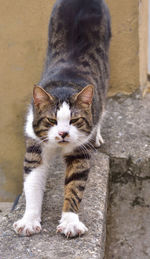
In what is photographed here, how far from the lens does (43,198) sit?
8.66ft

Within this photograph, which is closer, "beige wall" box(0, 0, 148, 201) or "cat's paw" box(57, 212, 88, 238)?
"cat's paw" box(57, 212, 88, 238)

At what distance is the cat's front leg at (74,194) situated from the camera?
2191 millimetres

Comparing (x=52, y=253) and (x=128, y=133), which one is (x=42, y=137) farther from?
(x=128, y=133)

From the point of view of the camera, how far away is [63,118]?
2242 mm

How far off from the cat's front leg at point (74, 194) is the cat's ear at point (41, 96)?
378mm

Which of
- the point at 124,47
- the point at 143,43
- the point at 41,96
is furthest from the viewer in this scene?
the point at 143,43

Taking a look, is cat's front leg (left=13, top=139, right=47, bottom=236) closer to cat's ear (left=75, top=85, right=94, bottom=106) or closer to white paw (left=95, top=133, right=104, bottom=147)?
cat's ear (left=75, top=85, right=94, bottom=106)

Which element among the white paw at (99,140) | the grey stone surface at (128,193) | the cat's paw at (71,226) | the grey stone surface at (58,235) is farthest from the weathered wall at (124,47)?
the cat's paw at (71,226)

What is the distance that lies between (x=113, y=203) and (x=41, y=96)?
45.8 inches

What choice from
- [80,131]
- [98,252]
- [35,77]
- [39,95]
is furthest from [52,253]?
[35,77]

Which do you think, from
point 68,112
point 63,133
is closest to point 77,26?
point 68,112

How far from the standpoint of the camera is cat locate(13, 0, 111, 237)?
2268 mm

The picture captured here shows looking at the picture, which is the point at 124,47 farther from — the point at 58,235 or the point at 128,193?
the point at 58,235

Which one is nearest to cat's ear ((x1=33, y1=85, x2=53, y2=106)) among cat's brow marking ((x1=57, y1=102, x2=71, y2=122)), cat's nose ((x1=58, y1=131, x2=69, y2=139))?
cat's brow marking ((x1=57, y1=102, x2=71, y2=122))
